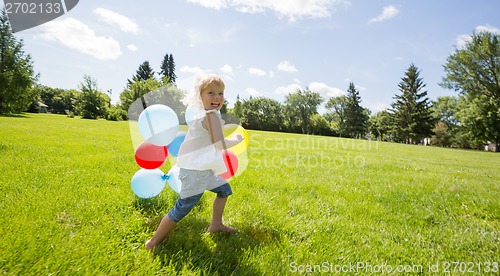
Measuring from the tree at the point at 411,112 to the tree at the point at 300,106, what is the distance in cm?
1948

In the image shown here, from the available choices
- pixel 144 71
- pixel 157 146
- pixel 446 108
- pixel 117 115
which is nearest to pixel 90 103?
pixel 117 115

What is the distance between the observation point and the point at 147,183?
2965 millimetres

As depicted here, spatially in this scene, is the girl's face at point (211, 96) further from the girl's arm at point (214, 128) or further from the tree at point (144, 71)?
the tree at point (144, 71)

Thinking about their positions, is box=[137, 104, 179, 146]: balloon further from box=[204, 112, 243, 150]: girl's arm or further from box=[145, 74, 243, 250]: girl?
box=[204, 112, 243, 150]: girl's arm

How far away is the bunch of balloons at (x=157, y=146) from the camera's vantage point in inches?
111

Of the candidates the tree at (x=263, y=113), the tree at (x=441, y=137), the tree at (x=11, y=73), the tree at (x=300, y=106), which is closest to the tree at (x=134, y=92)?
the tree at (x=11, y=73)

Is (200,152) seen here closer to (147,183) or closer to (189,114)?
(189,114)

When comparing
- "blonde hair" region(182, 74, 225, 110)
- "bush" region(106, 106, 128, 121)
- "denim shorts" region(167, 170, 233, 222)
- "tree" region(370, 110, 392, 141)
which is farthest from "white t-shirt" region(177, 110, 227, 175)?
"tree" region(370, 110, 392, 141)

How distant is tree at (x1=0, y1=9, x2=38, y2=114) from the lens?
29.5 meters

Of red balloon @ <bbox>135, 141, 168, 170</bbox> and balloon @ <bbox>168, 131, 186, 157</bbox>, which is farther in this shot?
balloon @ <bbox>168, 131, 186, 157</bbox>

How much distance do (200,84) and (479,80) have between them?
44.8 m

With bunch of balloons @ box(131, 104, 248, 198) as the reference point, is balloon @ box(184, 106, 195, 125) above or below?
above

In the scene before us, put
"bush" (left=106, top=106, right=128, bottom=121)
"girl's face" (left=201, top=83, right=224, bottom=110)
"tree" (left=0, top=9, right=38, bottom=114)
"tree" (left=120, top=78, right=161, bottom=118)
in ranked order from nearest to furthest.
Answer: "girl's face" (left=201, top=83, right=224, bottom=110)
"tree" (left=0, top=9, right=38, bottom=114)
"tree" (left=120, top=78, right=161, bottom=118)
"bush" (left=106, top=106, right=128, bottom=121)

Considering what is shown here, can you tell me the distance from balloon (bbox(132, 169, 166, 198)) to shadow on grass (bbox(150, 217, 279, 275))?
57cm
